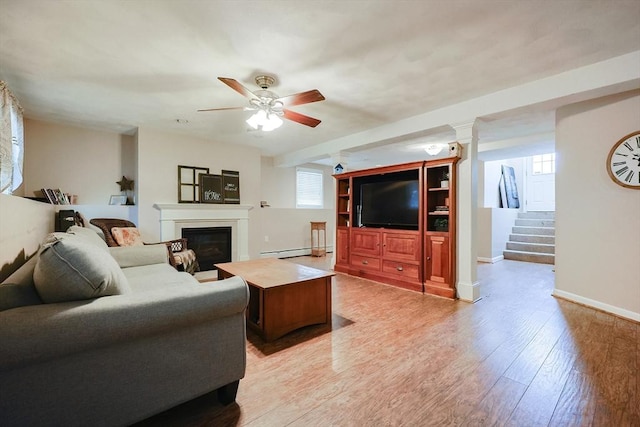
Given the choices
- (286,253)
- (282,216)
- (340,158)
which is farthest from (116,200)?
(340,158)

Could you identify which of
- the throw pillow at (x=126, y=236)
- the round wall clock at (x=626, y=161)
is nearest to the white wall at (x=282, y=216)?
the throw pillow at (x=126, y=236)

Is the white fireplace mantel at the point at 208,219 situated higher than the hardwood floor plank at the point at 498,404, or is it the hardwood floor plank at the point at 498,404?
the white fireplace mantel at the point at 208,219

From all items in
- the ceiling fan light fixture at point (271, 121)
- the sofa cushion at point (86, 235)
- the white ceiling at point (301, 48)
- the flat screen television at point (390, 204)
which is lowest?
the sofa cushion at point (86, 235)

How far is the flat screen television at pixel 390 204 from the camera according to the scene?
159 inches

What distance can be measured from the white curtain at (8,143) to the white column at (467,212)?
181 inches

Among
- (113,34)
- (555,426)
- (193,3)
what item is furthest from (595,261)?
(113,34)

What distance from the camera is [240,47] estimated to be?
224cm

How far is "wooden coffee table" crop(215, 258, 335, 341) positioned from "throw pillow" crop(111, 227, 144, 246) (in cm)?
195

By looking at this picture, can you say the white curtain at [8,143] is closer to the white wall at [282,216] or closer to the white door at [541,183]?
the white wall at [282,216]

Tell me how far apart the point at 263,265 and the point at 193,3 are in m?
2.26

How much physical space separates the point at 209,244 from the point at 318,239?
9.02 feet

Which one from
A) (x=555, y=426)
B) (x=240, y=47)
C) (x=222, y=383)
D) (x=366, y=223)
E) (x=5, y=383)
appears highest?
(x=240, y=47)

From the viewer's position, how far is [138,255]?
118 inches

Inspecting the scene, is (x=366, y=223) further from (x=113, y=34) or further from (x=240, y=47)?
(x=113, y=34)
